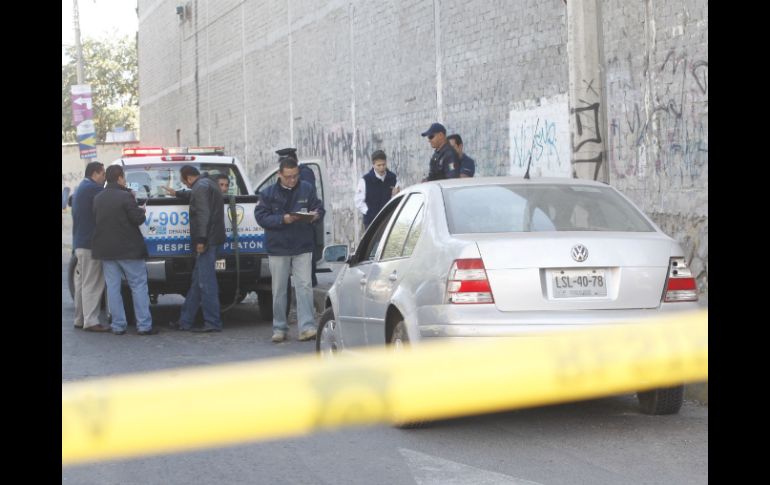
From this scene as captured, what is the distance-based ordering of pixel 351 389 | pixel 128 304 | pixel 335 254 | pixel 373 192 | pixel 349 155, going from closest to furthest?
pixel 351 389 → pixel 335 254 → pixel 128 304 → pixel 373 192 → pixel 349 155

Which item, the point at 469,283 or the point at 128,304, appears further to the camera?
the point at 128,304

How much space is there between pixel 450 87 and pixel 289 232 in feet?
27.2

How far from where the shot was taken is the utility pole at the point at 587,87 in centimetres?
1150

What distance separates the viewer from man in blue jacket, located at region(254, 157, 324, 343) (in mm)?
11648

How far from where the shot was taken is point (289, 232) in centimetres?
1173

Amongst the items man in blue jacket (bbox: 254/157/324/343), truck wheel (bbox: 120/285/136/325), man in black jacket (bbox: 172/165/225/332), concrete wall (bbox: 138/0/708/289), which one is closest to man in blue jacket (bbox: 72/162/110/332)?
truck wheel (bbox: 120/285/136/325)

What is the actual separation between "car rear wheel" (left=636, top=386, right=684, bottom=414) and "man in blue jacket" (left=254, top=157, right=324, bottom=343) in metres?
4.77

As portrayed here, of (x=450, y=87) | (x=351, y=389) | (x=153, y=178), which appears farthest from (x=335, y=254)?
(x=450, y=87)

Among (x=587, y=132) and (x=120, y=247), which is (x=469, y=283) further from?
(x=120, y=247)

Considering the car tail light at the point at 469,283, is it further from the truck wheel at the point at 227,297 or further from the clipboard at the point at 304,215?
the truck wheel at the point at 227,297

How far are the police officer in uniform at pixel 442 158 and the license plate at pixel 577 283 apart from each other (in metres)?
5.20

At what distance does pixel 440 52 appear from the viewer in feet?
65.1

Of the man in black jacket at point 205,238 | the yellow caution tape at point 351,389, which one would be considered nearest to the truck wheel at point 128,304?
the man in black jacket at point 205,238
